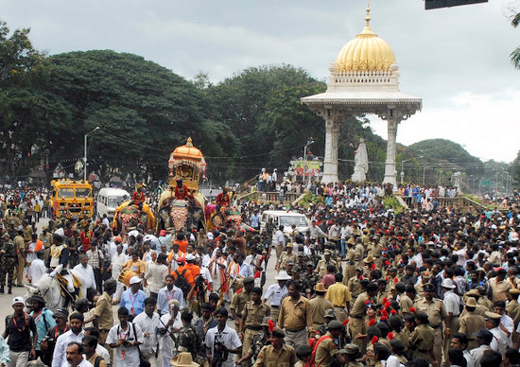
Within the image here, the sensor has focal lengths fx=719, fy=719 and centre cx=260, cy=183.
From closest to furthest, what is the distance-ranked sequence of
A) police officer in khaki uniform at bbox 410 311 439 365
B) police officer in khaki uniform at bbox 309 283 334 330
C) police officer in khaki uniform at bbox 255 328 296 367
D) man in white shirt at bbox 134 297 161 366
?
1. police officer in khaki uniform at bbox 255 328 296 367
2. police officer in khaki uniform at bbox 410 311 439 365
3. man in white shirt at bbox 134 297 161 366
4. police officer in khaki uniform at bbox 309 283 334 330

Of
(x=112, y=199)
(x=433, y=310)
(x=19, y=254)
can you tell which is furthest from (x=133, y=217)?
(x=112, y=199)

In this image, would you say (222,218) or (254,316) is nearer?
(254,316)

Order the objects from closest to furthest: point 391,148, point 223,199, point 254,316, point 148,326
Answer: point 148,326, point 254,316, point 223,199, point 391,148

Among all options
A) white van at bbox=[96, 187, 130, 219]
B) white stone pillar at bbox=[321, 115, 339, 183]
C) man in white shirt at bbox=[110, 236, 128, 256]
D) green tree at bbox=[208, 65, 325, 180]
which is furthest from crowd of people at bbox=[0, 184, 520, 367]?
green tree at bbox=[208, 65, 325, 180]

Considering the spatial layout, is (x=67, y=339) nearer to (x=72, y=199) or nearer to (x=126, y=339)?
(x=126, y=339)

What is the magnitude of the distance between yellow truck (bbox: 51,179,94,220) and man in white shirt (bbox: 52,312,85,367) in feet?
79.6

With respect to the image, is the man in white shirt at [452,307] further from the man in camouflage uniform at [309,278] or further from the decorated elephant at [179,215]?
the decorated elephant at [179,215]

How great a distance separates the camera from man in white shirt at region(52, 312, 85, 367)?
27.3ft

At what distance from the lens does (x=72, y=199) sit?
107 ft

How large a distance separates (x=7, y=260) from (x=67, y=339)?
8958 millimetres

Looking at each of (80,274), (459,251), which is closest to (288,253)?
(459,251)

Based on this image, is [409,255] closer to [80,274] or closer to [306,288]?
[306,288]

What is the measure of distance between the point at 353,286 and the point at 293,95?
146ft

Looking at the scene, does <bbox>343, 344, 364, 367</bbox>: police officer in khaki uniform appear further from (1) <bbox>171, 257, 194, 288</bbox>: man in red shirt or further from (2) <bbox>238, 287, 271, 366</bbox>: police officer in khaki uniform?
(1) <bbox>171, 257, 194, 288</bbox>: man in red shirt
